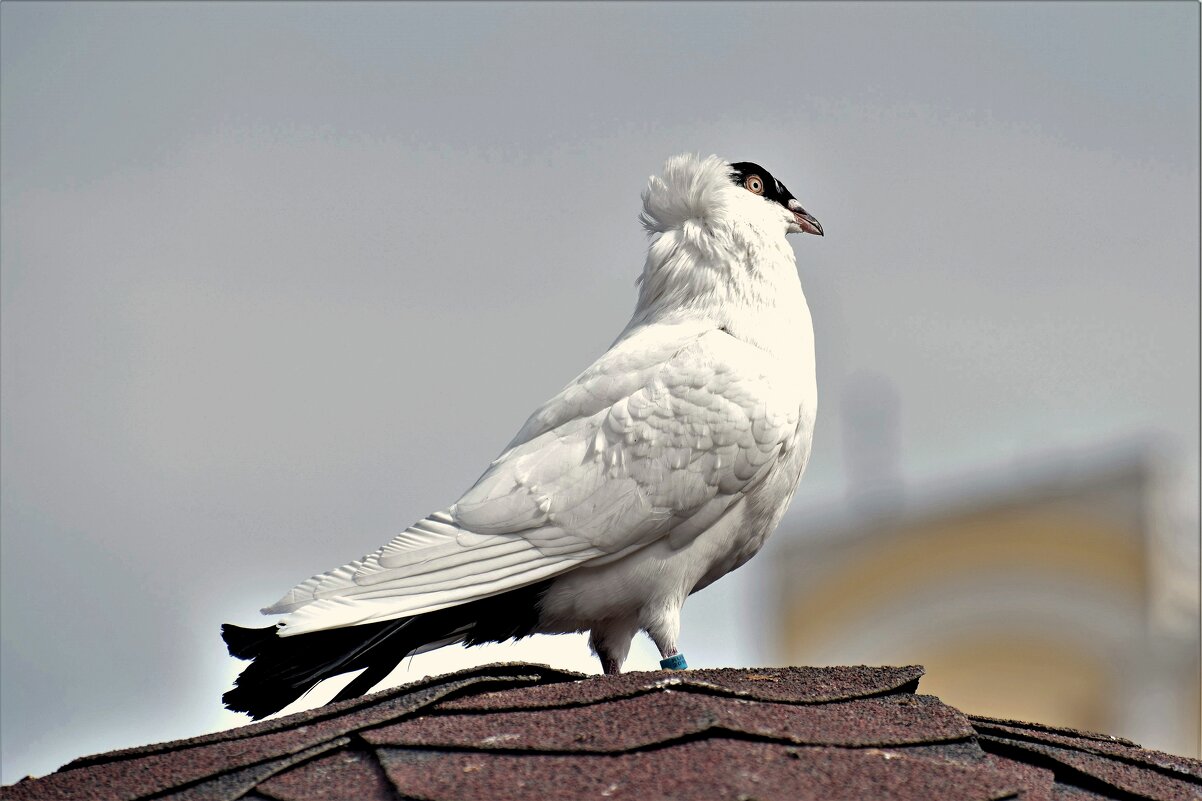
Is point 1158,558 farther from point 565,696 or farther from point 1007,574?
point 565,696

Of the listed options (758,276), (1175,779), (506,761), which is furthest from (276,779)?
(758,276)

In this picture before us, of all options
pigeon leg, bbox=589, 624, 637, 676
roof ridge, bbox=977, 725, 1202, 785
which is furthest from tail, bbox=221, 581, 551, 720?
roof ridge, bbox=977, 725, 1202, 785

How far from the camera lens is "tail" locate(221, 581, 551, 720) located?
467cm

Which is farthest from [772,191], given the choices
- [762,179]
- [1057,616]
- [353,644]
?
[1057,616]

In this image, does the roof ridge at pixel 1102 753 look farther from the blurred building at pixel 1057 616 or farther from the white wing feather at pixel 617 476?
the blurred building at pixel 1057 616

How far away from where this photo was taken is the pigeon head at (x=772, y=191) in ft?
20.0

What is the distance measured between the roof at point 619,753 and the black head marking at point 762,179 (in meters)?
2.67

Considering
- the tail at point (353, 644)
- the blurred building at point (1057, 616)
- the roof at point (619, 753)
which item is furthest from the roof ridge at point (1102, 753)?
the blurred building at point (1057, 616)

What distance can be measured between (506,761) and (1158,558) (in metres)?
16.0

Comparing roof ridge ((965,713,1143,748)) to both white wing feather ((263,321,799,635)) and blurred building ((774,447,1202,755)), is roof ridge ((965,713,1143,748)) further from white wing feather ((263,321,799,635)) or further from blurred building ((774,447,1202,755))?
blurred building ((774,447,1202,755))

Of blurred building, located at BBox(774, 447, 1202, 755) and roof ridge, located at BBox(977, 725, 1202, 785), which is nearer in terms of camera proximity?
roof ridge, located at BBox(977, 725, 1202, 785)

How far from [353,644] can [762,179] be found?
8.63 ft

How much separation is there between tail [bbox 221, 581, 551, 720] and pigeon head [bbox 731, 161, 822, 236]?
1.93m

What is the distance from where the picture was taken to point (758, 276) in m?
5.79
